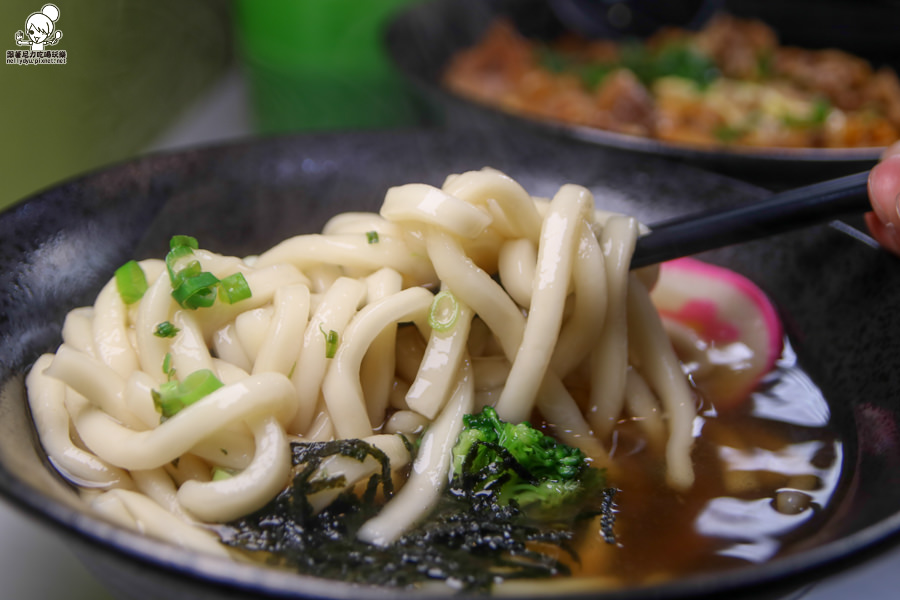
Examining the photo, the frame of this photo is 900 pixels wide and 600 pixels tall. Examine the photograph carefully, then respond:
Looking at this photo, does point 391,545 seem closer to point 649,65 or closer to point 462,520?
point 462,520

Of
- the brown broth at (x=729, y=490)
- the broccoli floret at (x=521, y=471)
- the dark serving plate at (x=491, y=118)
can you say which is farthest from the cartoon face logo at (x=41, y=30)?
the brown broth at (x=729, y=490)

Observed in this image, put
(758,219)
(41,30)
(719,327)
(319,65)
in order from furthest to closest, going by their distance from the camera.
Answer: (319,65) < (41,30) < (719,327) < (758,219)

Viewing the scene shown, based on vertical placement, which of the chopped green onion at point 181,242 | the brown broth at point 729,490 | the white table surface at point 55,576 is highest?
the chopped green onion at point 181,242

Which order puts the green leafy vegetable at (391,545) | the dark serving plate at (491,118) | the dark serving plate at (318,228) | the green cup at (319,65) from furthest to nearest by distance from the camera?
the green cup at (319,65) < the dark serving plate at (491,118) < the green leafy vegetable at (391,545) < the dark serving plate at (318,228)

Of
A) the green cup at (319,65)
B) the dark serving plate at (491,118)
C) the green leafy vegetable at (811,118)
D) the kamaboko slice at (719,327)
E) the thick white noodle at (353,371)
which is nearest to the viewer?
the thick white noodle at (353,371)

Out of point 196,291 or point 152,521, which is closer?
point 152,521

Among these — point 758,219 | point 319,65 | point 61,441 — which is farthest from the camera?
point 319,65

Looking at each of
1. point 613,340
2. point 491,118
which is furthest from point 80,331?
point 491,118

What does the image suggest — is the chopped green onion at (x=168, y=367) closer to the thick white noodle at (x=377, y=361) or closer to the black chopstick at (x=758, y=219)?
the thick white noodle at (x=377, y=361)

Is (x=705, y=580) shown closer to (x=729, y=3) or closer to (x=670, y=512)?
(x=670, y=512)

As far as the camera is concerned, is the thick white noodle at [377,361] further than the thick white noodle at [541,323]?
No
